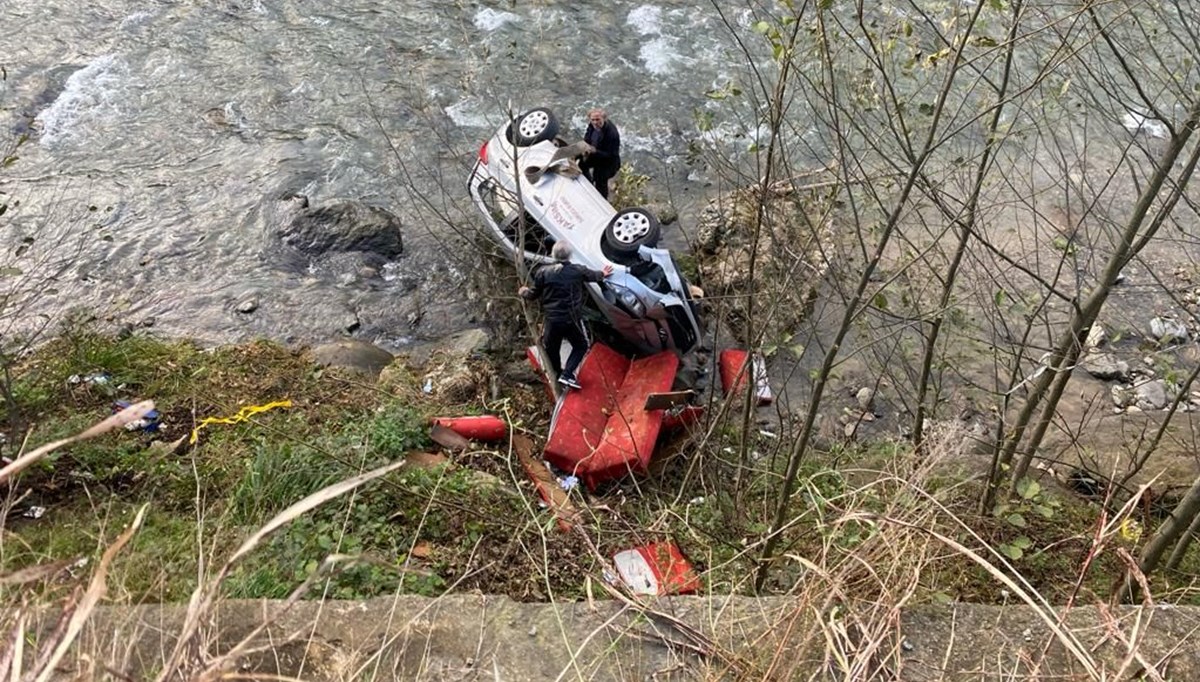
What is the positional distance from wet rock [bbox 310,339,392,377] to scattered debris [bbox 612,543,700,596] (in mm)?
3626

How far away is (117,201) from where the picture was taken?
894cm

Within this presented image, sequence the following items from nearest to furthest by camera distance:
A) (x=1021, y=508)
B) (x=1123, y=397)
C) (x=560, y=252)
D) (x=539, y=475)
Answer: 1. (x=1021, y=508)
2. (x=539, y=475)
3. (x=560, y=252)
4. (x=1123, y=397)

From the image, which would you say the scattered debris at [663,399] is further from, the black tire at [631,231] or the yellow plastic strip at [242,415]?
the yellow plastic strip at [242,415]

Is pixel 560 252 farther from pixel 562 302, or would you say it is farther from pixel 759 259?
pixel 759 259

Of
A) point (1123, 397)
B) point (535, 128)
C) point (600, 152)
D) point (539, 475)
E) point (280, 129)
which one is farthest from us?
point (280, 129)

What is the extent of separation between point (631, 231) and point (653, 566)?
3772 mm

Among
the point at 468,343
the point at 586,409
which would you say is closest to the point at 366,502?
the point at 586,409

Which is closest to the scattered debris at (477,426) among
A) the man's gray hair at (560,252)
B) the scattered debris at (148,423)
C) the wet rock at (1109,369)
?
the man's gray hair at (560,252)

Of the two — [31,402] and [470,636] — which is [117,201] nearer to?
[31,402]

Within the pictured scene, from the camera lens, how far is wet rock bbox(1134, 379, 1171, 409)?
718cm

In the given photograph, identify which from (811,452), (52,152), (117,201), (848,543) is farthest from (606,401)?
(52,152)

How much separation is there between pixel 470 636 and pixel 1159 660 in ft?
6.55

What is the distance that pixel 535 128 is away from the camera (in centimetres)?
814

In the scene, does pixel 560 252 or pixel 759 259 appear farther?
pixel 759 259
